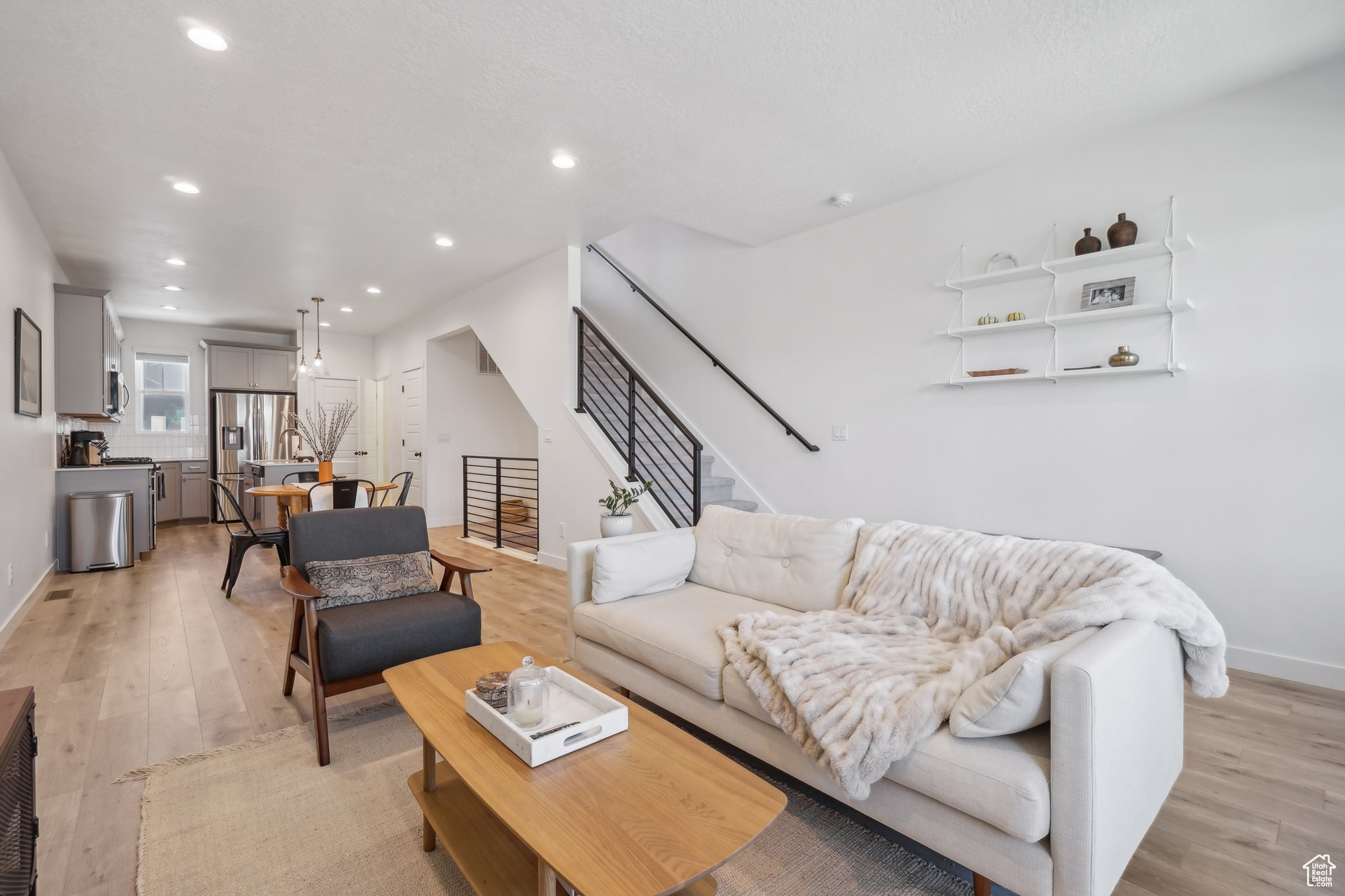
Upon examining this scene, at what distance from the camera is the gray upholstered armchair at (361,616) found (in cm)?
222

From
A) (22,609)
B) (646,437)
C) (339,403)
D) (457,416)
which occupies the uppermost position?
(339,403)

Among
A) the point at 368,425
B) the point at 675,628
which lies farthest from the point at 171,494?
the point at 675,628

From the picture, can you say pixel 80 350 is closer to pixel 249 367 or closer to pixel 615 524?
pixel 249 367

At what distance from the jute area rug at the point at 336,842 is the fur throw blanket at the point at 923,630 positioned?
1.17 ft

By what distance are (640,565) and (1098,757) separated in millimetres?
1740

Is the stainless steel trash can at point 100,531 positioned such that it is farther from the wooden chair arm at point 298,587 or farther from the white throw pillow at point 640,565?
the white throw pillow at point 640,565

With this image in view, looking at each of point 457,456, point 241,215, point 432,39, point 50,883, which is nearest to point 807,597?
point 50,883

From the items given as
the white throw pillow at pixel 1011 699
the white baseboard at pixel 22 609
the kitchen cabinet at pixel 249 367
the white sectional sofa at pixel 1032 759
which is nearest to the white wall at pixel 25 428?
the white baseboard at pixel 22 609

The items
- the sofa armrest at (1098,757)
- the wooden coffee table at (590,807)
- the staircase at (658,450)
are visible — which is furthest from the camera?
the staircase at (658,450)

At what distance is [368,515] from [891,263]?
351cm

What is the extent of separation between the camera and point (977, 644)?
66.7 inches

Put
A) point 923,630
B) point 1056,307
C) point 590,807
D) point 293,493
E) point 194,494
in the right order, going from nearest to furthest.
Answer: point 590,807 < point 923,630 < point 1056,307 < point 293,493 < point 194,494

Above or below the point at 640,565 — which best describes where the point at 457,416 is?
above

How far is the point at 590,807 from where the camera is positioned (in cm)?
122
